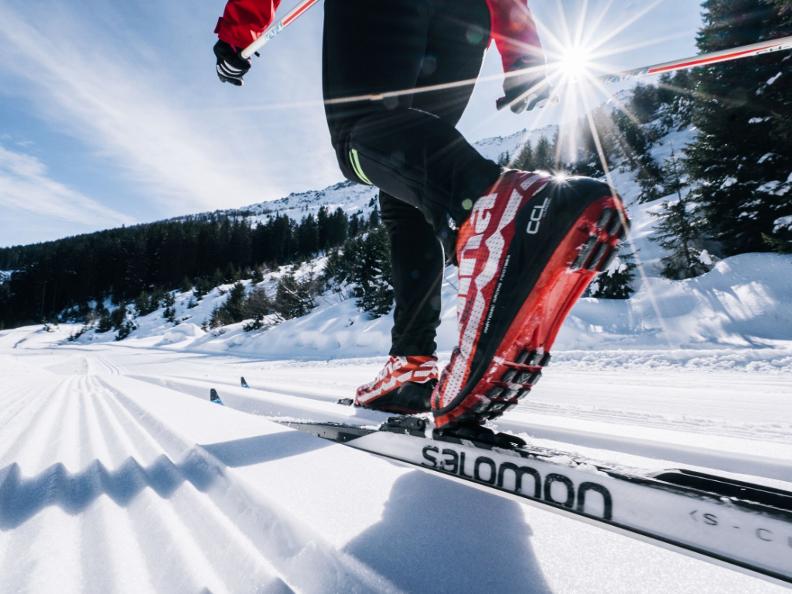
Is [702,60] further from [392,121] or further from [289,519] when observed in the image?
[289,519]

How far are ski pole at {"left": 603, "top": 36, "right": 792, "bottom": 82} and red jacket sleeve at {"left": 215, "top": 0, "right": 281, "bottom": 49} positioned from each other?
2.96ft

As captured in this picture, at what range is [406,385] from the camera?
1.12 metres

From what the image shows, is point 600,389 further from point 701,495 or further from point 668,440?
point 701,495

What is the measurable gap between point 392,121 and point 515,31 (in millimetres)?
598

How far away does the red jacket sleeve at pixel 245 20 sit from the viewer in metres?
1.05

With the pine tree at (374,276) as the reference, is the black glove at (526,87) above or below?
below

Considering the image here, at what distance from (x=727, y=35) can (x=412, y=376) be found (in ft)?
39.8

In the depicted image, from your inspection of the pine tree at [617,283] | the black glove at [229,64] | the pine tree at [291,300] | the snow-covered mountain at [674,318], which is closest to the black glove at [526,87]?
the black glove at [229,64]

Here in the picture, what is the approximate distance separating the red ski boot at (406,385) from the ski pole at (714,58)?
2.97 ft

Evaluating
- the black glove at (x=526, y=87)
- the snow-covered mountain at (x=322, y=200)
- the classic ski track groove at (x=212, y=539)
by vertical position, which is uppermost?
the snow-covered mountain at (x=322, y=200)

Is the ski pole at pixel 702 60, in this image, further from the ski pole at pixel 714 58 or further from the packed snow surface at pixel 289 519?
the packed snow surface at pixel 289 519

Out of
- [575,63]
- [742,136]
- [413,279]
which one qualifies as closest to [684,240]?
[742,136]

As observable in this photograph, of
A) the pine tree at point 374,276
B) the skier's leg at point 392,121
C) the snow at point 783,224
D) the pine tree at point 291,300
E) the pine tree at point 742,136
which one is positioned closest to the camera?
the skier's leg at point 392,121

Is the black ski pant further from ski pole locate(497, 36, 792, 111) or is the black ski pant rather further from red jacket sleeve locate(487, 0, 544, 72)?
ski pole locate(497, 36, 792, 111)
